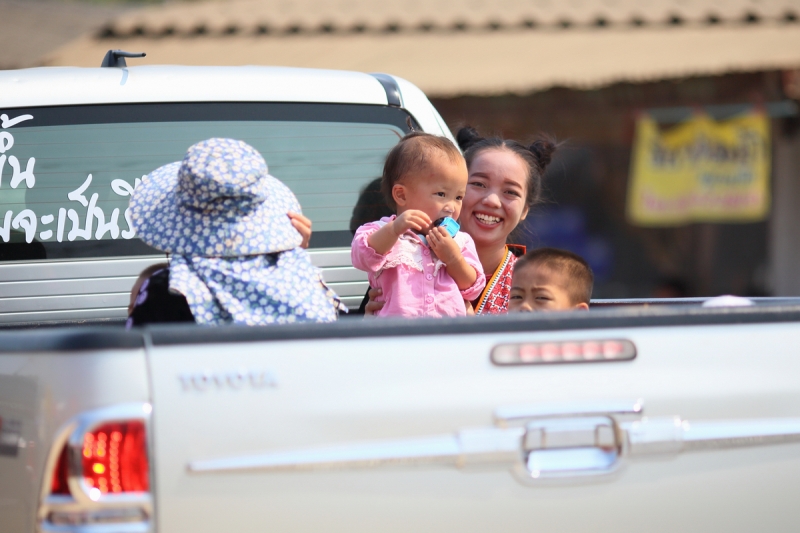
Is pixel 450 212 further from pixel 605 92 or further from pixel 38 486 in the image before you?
pixel 605 92

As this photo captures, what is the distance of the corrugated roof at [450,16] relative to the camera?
8547 mm

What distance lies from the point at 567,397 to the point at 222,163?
1.05 meters

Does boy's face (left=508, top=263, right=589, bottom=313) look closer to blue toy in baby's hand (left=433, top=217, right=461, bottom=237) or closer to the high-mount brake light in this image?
blue toy in baby's hand (left=433, top=217, right=461, bottom=237)

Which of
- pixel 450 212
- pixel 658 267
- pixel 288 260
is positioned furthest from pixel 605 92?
pixel 288 260

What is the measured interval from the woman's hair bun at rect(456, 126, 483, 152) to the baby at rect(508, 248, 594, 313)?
104cm

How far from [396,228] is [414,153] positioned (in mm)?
308

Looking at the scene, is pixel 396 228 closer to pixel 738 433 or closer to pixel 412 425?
pixel 412 425

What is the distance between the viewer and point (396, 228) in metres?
2.83

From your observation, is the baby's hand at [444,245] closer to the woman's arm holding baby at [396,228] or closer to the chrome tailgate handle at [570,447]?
the woman's arm holding baby at [396,228]

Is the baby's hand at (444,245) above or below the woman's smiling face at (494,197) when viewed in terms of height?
below

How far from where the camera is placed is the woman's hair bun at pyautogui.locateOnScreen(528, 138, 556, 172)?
372 cm

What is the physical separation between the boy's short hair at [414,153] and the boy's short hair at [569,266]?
421 mm

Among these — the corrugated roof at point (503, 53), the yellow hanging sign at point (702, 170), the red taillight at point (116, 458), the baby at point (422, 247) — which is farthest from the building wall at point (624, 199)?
the red taillight at point (116, 458)

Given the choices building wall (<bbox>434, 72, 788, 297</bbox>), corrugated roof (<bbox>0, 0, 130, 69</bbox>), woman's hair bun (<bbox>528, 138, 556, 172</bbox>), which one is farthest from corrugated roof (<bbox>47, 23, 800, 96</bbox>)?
Result: woman's hair bun (<bbox>528, 138, 556, 172</bbox>)
